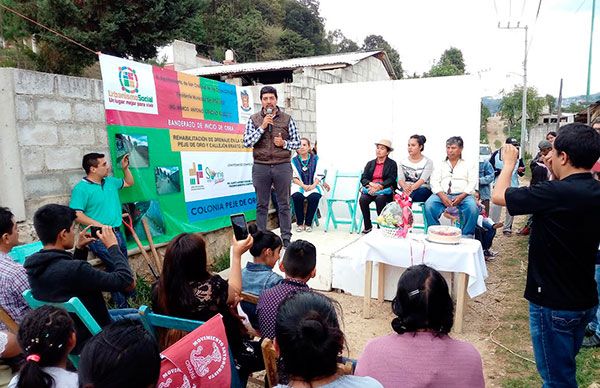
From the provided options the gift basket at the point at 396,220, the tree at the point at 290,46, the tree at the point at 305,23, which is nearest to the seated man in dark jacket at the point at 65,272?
the gift basket at the point at 396,220

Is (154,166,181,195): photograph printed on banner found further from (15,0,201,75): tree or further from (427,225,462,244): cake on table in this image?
(15,0,201,75): tree

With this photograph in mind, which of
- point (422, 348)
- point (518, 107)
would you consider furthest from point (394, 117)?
point (518, 107)

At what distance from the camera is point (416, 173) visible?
5.38 metres

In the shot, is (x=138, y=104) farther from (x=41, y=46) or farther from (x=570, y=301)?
(x=41, y=46)

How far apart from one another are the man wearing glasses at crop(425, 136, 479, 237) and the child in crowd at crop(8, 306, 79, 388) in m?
4.32

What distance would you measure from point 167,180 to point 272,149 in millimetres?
1214

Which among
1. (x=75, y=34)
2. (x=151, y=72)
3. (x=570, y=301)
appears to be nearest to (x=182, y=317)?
(x=570, y=301)

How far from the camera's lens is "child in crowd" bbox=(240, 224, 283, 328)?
246 cm

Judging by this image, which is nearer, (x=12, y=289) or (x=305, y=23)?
(x=12, y=289)

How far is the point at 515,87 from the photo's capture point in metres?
31.8

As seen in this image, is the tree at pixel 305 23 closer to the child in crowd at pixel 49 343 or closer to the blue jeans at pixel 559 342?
the blue jeans at pixel 559 342

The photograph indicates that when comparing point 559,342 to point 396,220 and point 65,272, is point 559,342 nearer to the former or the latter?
point 396,220

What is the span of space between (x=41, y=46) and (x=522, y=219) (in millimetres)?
15499

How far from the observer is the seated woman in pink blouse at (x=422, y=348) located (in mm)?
1441
